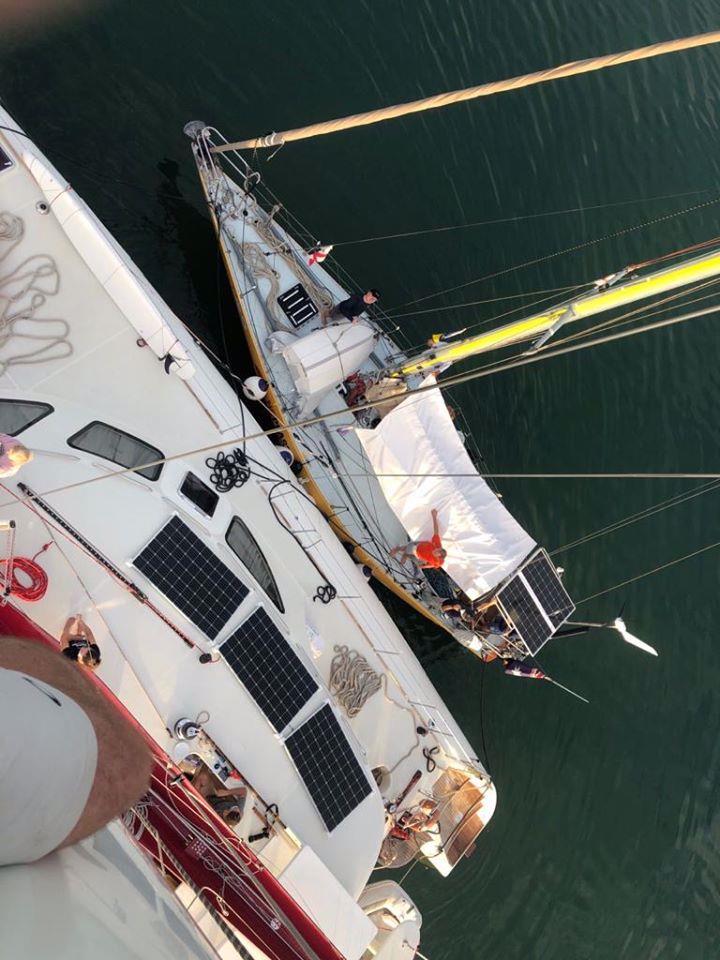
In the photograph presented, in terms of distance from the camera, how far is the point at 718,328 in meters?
16.8

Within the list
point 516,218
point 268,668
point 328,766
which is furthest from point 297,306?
point 328,766

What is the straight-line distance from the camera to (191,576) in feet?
28.1

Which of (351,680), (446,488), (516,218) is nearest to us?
(351,680)

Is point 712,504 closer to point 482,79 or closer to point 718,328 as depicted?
point 718,328

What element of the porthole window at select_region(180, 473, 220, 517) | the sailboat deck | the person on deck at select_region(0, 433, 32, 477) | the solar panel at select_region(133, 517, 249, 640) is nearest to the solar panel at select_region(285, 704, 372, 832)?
the sailboat deck

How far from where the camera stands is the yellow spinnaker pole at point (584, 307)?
8069 mm

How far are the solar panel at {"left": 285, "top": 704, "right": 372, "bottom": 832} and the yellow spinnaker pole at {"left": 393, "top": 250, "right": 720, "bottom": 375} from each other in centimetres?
515

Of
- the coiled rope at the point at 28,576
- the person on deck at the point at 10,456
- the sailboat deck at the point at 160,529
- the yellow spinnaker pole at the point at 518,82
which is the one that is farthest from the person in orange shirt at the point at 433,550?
the person on deck at the point at 10,456

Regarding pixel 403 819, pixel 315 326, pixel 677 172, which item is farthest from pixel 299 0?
pixel 403 819

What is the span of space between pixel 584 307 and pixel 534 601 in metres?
4.78

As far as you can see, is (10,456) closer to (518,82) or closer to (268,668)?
(268,668)

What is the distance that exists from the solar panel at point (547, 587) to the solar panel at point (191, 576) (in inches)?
199

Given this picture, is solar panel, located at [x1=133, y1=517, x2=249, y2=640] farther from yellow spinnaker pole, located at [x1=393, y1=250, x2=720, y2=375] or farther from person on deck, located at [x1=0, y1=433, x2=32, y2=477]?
yellow spinnaker pole, located at [x1=393, y1=250, x2=720, y2=375]

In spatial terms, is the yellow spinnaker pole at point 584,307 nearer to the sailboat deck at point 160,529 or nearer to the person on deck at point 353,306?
the person on deck at point 353,306
